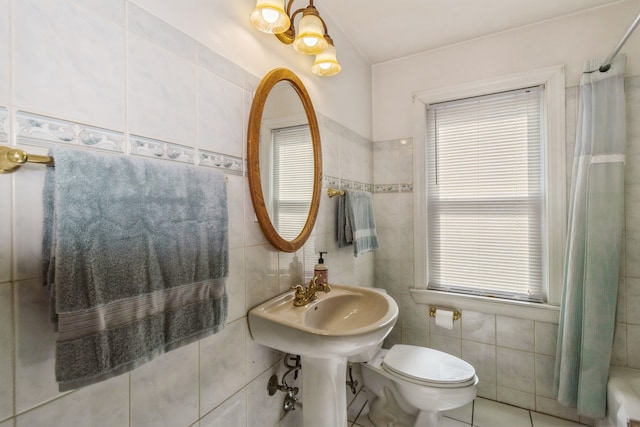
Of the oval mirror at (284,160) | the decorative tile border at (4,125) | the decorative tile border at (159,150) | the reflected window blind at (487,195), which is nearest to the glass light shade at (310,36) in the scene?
the oval mirror at (284,160)

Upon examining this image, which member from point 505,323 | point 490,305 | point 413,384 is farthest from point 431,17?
point 413,384

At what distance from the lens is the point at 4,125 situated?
554 millimetres

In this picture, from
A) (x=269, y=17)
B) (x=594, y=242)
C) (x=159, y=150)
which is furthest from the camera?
(x=594, y=242)

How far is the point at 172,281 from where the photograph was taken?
0.73 meters

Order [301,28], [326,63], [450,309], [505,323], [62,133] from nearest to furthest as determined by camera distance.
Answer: [62,133] → [301,28] → [326,63] → [505,323] → [450,309]

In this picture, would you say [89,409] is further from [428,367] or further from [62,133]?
[428,367]

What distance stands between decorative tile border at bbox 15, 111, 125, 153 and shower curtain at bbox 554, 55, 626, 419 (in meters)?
2.12

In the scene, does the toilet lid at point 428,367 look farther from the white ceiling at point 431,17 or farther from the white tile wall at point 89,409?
the white ceiling at point 431,17

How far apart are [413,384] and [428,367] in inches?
5.9

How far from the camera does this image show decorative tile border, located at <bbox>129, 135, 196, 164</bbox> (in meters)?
0.76

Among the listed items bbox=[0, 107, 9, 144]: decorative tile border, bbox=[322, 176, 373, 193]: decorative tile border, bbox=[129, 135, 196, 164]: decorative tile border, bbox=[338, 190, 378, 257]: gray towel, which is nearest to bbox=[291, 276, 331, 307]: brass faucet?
bbox=[338, 190, 378, 257]: gray towel

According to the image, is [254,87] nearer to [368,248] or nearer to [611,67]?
[368,248]

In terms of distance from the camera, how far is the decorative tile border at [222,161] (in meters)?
0.94

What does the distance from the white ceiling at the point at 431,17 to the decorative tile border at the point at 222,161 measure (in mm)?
1141
